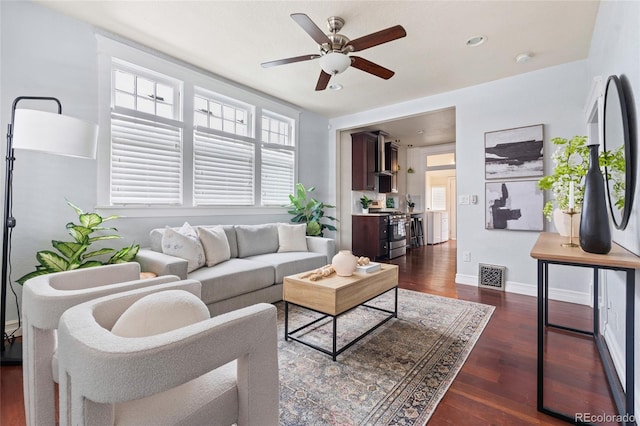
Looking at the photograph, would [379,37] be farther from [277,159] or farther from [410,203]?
[410,203]

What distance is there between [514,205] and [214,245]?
11.9 feet

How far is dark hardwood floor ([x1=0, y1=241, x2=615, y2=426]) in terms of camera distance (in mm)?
1464

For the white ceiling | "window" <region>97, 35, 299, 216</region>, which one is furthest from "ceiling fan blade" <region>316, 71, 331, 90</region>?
"window" <region>97, 35, 299, 216</region>

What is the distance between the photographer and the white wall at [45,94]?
7.56ft

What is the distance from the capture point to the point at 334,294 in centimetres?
194

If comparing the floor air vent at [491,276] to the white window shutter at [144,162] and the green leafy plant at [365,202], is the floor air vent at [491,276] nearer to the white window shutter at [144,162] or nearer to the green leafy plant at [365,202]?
the green leafy plant at [365,202]

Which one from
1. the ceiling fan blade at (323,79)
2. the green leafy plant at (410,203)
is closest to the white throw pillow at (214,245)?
the ceiling fan blade at (323,79)

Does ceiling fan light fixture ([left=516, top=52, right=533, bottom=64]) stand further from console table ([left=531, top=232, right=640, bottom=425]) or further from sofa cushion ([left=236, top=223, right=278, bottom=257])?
sofa cushion ([left=236, top=223, right=278, bottom=257])

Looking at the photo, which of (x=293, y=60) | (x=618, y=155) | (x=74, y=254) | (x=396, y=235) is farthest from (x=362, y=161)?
(x=74, y=254)

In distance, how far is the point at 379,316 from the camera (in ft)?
8.96

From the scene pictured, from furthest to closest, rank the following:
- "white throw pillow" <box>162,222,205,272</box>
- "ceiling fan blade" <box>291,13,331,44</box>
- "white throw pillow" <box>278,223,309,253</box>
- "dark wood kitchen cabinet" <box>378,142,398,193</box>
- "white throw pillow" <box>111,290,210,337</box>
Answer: "dark wood kitchen cabinet" <box>378,142,398,193</box> < "white throw pillow" <box>278,223,309,253</box> < "white throw pillow" <box>162,222,205,272</box> < "ceiling fan blade" <box>291,13,331,44</box> < "white throw pillow" <box>111,290,210,337</box>

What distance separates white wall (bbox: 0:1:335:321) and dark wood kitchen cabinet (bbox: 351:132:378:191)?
4109 millimetres

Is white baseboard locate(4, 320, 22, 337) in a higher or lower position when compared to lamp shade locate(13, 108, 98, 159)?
lower

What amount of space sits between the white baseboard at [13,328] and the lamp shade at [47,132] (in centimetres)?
151
